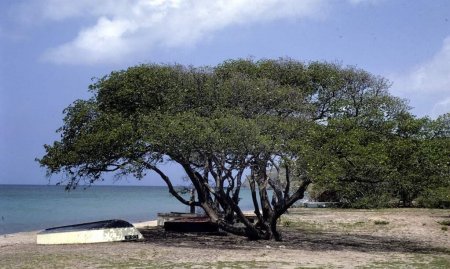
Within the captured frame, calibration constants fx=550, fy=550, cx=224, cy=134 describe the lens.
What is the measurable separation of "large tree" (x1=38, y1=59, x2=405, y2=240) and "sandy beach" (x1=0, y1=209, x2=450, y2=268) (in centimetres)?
205

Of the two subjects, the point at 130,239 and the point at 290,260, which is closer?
the point at 290,260

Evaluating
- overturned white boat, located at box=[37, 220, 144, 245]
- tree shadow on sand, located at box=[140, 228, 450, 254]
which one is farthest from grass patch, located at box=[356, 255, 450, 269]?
overturned white boat, located at box=[37, 220, 144, 245]

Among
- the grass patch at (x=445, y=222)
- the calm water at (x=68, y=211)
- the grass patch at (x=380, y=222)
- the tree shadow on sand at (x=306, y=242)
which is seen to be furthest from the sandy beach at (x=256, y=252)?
the calm water at (x=68, y=211)

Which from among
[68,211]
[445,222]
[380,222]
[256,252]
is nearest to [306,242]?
[256,252]

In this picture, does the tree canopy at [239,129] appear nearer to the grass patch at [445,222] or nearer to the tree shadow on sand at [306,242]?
A: the tree shadow on sand at [306,242]

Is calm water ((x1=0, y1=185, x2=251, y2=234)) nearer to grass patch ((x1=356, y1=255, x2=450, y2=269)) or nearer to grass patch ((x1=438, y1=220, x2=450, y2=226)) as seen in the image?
grass patch ((x1=438, y1=220, x2=450, y2=226))

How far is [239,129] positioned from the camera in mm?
17312

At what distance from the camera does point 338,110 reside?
21.4m

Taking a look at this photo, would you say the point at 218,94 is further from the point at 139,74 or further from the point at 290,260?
the point at 290,260

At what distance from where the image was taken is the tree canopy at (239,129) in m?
17.6

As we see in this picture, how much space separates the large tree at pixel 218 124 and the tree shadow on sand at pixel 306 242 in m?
1.08

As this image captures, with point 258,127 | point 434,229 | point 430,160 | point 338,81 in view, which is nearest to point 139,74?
point 258,127

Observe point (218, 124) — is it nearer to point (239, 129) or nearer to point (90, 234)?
point (239, 129)

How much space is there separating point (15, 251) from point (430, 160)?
13831 mm
